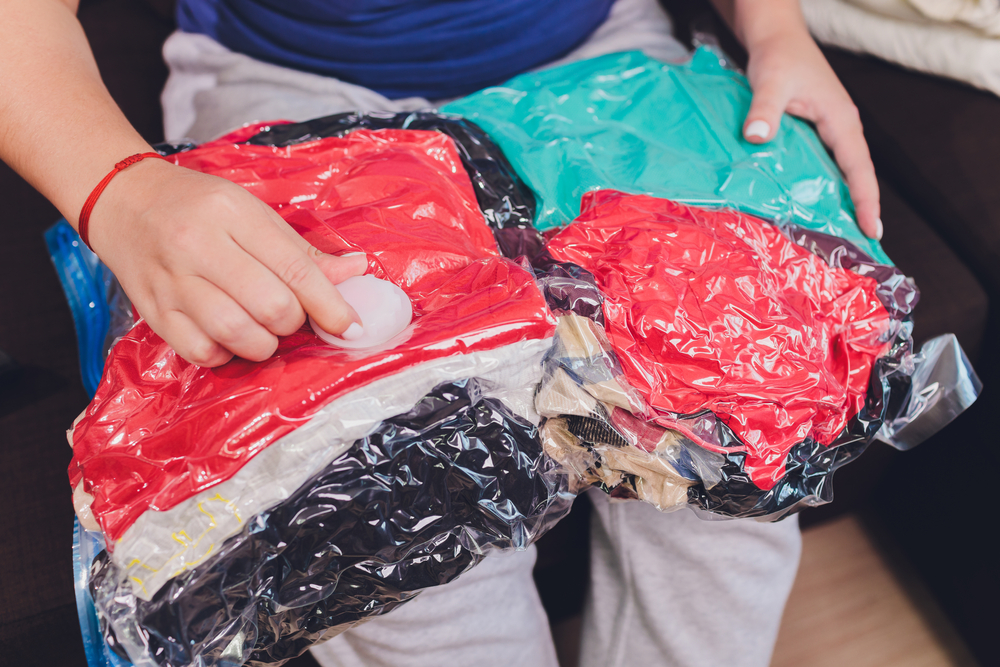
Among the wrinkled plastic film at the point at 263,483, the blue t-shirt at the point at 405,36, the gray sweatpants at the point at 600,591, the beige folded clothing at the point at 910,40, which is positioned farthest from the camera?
the beige folded clothing at the point at 910,40

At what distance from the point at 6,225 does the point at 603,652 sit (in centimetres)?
90

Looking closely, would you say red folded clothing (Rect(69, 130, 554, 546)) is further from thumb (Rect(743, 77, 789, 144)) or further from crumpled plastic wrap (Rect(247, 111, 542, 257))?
thumb (Rect(743, 77, 789, 144))

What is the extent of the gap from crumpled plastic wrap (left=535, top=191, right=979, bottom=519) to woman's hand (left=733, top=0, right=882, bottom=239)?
14 centimetres

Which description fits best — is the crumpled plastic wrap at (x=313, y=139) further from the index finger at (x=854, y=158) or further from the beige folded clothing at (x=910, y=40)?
the beige folded clothing at (x=910, y=40)

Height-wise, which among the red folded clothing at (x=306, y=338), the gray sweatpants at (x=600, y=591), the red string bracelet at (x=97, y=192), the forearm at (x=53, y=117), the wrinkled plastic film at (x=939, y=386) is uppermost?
the forearm at (x=53, y=117)

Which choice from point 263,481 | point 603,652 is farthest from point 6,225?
point 603,652

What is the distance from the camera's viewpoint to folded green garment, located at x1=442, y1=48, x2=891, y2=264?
1.81 feet

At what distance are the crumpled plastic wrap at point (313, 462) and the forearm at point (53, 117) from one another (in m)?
0.13

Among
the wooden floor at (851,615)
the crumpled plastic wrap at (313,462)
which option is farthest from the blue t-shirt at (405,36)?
the wooden floor at (851,615)

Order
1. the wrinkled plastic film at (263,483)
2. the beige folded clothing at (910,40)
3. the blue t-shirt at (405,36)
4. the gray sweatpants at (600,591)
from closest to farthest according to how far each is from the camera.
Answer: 1. the wrinkled plastic film at (263,483)
2. the gray sweatpants at (600,591)
3. the blue t-shirt at (405,36)
4. the beige folded clothing at (910,40)

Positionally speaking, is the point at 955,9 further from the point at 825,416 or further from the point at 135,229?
the point at 135,229

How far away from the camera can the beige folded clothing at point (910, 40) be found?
741 millimetres

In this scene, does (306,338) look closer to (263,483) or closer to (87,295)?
(263,483)

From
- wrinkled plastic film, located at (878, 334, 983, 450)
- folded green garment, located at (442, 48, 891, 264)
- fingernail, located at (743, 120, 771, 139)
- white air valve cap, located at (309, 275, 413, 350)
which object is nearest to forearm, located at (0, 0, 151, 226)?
white air valve cap, located at (309, 275, 413, 350)
